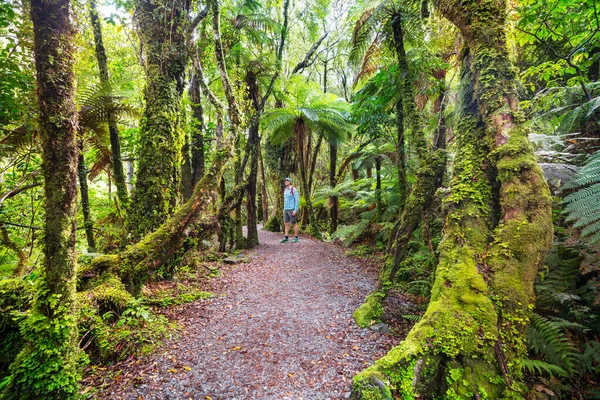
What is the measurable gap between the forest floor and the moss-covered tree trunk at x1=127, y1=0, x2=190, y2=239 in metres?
1.72

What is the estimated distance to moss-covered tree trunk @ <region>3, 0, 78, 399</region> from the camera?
199cm

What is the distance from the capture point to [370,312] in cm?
351

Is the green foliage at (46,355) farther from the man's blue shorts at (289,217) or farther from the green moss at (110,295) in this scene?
the man's blue shorts at (289,217)

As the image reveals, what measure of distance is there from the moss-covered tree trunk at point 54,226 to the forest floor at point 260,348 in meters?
0.45

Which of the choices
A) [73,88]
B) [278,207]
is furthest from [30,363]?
[278,207]

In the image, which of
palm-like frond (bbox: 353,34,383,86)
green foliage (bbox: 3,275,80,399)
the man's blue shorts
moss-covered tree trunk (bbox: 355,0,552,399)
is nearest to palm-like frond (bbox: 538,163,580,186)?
moss-covered tree trunk (bbox: 355,0,552,399)

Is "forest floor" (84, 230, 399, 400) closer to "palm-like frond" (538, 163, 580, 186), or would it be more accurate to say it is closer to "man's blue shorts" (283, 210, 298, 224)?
"palm-like frond" (538, 163, 580, 186)

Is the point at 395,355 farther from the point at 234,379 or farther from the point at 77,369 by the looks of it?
the point at 77,369

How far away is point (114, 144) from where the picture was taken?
5523mm

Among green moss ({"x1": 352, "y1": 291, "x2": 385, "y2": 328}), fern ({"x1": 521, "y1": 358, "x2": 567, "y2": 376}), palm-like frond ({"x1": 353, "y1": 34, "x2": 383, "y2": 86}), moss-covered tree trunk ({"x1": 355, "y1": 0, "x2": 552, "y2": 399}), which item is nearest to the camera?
moss-covered tree trunk ({"x1": 355, "y1": 0, "x2": 552, "y2": 399})

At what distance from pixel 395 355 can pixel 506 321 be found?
926 mm

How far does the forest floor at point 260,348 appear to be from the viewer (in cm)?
232

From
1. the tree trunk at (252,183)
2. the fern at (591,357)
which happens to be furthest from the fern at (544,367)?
the tree trunk at (252,183)

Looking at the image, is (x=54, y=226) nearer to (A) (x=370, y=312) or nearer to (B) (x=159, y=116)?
(B) (x=159, y=116)
